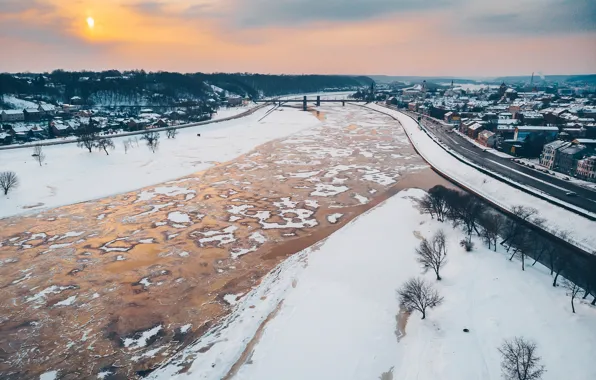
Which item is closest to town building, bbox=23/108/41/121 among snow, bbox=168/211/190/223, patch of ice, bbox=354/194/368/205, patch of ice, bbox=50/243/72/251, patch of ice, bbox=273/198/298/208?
snow, bbox=168/211/190/223

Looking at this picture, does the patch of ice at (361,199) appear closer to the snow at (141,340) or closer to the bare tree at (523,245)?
the bare tree at (523,245)

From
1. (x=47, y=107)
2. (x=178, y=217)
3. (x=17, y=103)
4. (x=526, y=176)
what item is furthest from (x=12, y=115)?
(x=526, y=176)

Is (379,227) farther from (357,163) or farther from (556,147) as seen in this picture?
(556,147)

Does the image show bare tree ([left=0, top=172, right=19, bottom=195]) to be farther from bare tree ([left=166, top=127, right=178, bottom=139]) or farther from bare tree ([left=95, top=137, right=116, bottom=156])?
bare tree ([left=166, top=127, right=178, bottom=139])

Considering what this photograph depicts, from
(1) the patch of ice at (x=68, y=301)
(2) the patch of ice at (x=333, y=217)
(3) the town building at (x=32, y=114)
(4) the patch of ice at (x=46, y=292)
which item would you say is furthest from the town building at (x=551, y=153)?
(3) the town building at (x=32, y=114)

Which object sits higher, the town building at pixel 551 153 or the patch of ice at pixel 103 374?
the town building at pixel 551 153
